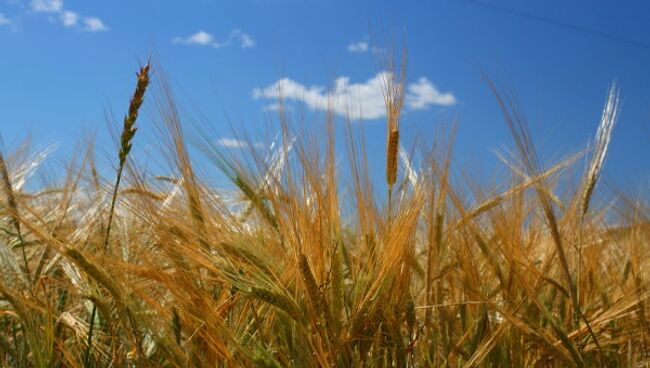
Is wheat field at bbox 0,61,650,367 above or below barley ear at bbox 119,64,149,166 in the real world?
below

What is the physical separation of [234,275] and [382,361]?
0.45m

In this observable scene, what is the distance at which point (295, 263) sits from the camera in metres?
1.29

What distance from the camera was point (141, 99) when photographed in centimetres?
158

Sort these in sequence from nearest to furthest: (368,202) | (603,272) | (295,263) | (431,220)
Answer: (295,263) → (368,202) → (431,220) → (603,272)

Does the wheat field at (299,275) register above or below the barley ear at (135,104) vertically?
below

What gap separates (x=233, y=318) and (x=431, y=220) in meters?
0.48

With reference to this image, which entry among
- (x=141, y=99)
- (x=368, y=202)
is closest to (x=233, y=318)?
(x=368, y=202)

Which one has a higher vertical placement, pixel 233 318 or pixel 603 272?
pixel 603 272

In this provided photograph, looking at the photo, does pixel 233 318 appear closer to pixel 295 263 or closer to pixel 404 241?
pixel 295 263

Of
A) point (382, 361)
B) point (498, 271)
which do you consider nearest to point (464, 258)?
point (498, 271)

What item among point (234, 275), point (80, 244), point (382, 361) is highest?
point (80, 244)

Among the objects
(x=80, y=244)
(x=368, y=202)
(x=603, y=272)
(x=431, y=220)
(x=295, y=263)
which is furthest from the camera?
(x=603, y=272)

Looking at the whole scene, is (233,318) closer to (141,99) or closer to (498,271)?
(141,99)

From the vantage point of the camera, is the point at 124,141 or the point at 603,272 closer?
the point at 124,141
